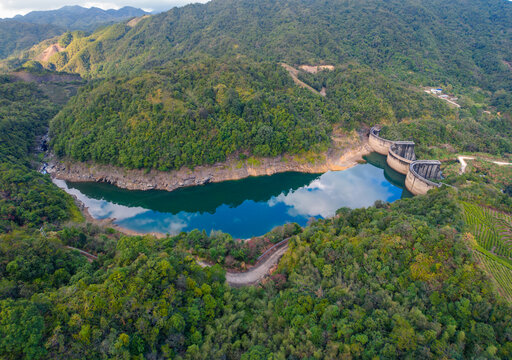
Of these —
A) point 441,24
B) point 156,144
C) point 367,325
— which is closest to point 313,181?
point 156,144

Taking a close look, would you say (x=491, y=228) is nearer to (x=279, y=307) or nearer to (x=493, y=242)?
(x=493, y=242)

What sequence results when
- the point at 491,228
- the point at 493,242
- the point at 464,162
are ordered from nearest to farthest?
the point at 493,242
the point at 491,228
the point at 464,162

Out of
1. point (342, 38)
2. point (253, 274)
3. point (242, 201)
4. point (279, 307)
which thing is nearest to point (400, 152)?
point (242, 201)

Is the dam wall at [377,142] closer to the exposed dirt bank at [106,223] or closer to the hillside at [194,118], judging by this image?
the hillside at [194,118]

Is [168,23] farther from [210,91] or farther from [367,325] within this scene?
[367,325]

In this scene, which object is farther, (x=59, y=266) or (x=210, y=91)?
(x=210, y=91)
